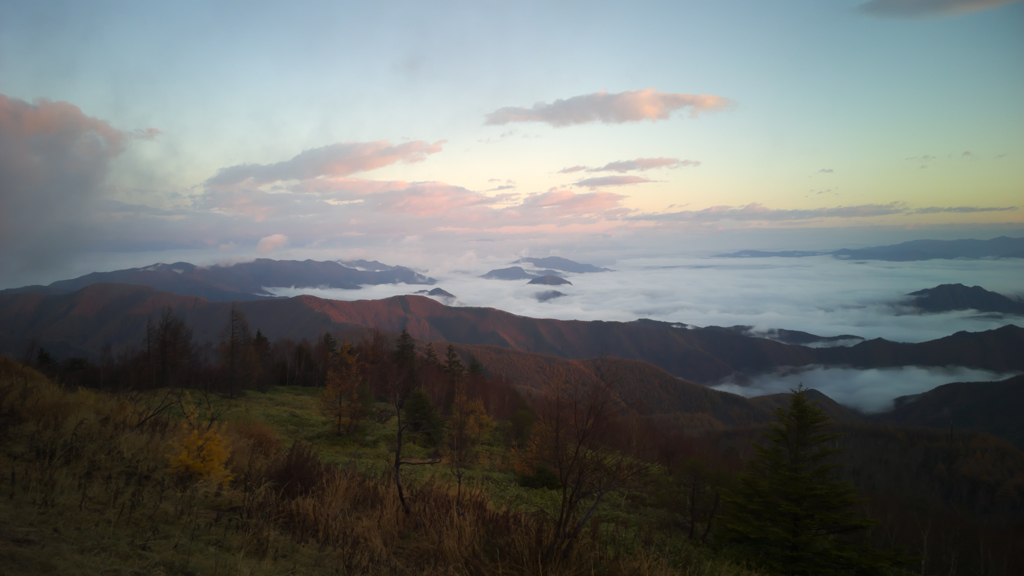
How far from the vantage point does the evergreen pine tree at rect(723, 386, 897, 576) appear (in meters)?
11.9

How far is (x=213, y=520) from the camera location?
5492 mm

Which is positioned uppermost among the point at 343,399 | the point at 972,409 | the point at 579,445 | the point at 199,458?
the point at 579,445

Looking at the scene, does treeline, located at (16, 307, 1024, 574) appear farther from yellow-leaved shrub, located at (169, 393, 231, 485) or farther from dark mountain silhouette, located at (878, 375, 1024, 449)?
→ dark mountain silhouette, located at (878, 375, 1024, 449)

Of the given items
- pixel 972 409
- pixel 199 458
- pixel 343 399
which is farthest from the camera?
pixel 972 409

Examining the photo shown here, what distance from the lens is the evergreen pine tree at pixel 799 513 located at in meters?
11.9

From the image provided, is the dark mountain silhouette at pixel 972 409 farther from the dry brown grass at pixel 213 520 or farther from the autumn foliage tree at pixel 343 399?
the dry brown grass at pixel 213 520

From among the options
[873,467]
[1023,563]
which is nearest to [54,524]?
[1023,563]

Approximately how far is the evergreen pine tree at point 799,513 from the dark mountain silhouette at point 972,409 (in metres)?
162

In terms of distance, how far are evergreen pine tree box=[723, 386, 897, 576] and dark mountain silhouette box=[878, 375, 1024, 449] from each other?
161999 mm

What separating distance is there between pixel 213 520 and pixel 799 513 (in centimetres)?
1410

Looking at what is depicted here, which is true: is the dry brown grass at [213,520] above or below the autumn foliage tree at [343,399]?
above

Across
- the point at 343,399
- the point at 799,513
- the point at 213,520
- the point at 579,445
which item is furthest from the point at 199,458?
the point at 343,399

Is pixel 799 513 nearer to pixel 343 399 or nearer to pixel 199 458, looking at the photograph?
pixel 199 458

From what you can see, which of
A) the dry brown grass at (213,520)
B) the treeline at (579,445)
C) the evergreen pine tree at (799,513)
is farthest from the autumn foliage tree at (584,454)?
the evergreen pine tree at (799,513)
